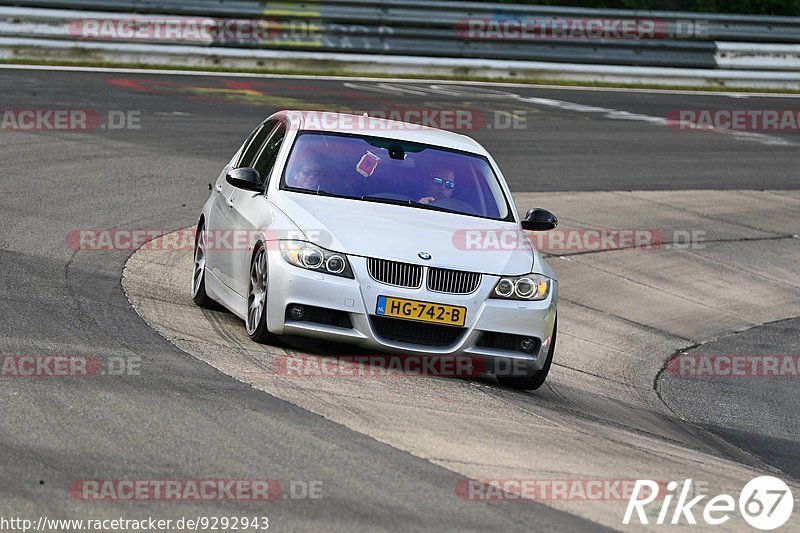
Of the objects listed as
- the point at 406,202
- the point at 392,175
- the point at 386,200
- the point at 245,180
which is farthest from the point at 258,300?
the point at 392,175

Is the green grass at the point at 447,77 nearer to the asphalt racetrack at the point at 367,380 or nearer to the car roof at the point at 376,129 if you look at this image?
the asphalt racetrack at the point at 367,380

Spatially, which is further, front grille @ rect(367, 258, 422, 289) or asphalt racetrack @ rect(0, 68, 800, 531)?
front grille @ rect(367, 258, 422, 289)

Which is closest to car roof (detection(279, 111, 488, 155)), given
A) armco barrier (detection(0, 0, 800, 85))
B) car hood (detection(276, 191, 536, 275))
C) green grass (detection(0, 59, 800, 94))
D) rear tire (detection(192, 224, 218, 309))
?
car hood (detection(276, 191, 536, 275))

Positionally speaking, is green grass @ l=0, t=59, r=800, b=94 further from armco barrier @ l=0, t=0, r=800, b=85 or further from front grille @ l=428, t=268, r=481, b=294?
Answer: front grille @ l=428, t=268, r=481, b=294

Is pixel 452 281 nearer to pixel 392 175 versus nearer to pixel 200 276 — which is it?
pixel 392 175

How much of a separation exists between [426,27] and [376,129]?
1750 cm

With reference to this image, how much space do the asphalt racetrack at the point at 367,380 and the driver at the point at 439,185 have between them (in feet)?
5.16

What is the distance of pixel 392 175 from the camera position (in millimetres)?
9727

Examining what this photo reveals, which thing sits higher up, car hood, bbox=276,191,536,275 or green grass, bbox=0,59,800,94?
car hood, bbox=276,191,536,275

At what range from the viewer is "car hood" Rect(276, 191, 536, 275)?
8.66 m

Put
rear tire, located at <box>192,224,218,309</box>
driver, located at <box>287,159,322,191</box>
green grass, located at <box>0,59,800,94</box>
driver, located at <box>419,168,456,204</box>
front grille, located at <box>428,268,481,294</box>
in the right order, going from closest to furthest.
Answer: front grille, located at <box>428,268,481,294</box>
driver, located at <box>287,159,322,191</box>
driver, located at <box>419,168,456,204</box>
rear tire, located at <box>192,224,218,309</box>
green grass, located at <box>0,59,800,94</box>

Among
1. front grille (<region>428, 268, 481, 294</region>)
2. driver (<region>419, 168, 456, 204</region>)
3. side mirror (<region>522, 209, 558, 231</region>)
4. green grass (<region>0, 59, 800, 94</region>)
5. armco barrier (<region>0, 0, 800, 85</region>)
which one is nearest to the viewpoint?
front grille (<region>428, 268, 481, 294</region>)

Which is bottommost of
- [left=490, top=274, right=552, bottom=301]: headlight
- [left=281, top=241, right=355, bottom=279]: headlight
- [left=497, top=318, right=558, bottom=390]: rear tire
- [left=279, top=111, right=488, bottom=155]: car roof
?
[left=497, top=318, right=558, bottom=390]: rear tire

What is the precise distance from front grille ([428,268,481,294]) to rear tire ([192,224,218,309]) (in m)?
2.35
